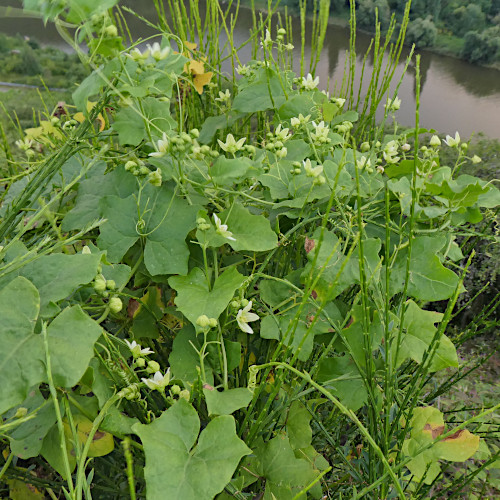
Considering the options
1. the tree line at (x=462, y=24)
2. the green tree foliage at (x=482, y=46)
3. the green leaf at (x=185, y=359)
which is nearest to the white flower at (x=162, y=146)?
the green leaf at (x=185, y=359)

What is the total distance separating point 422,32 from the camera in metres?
4.17

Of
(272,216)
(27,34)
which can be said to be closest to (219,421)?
(272,216)

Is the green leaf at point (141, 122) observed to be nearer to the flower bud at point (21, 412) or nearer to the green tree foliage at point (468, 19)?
the flower bud at point (21, 412)

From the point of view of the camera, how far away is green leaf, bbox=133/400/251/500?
333 millimetres

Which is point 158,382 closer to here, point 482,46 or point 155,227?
point 155,227

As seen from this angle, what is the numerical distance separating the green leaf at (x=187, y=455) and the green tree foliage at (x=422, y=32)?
467 centimetres

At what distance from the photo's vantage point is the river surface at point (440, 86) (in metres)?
3.30

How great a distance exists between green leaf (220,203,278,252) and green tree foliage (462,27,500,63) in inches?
181

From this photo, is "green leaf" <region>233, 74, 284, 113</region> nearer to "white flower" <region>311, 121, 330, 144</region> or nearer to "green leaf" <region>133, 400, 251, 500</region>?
"white flower" <region>311, 121, 330, 144</region>

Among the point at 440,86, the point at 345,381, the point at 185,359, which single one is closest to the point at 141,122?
the point at 185,359

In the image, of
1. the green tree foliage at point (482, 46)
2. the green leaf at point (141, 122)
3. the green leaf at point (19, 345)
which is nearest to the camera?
the green leaf at point (19, 345)

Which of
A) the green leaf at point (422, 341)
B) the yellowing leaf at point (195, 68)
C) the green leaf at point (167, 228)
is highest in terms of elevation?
the yellowing leaf at point (195, 68)

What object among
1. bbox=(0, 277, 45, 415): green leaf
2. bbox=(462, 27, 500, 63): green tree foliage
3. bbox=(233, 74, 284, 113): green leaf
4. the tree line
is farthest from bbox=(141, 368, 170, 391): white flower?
bbox=(462, 27, 500, 63): green tree foliage

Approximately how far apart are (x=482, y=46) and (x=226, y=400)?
508 cm
